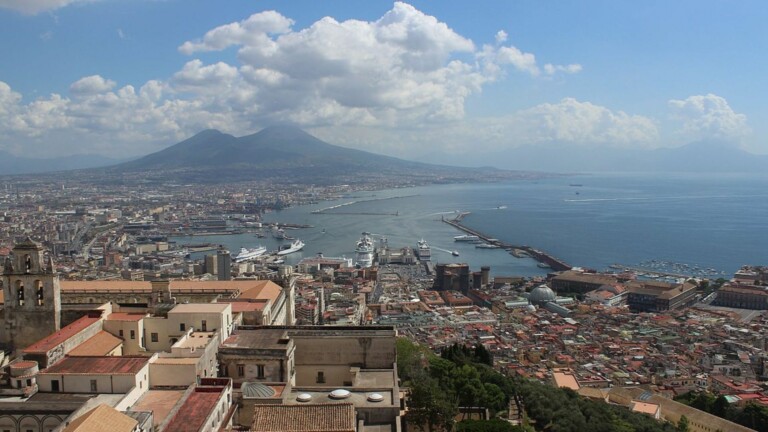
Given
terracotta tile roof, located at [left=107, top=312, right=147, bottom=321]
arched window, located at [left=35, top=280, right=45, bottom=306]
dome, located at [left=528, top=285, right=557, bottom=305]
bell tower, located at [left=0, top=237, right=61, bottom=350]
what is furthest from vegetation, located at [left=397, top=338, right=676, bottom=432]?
dome, located at [left=528, top=285, right=557, bottom=305]

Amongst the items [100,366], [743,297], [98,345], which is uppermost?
[100,366]

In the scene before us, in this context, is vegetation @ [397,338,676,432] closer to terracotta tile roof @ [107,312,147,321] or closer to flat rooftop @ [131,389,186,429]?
flat rooftop @ [131,389,186,429]

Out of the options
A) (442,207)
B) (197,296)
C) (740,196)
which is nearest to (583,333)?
(197,296)

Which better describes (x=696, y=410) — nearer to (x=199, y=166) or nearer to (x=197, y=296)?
(x=197, y=296)

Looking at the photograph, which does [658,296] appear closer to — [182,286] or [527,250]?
[527,250]

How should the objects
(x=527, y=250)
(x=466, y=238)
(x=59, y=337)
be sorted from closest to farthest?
(x=59, y=337) → (x=527, y=250) → (x=466, y=238)

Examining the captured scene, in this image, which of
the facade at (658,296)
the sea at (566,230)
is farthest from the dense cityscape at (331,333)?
the sea at (566,230)

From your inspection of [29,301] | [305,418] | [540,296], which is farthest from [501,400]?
[540,296]
